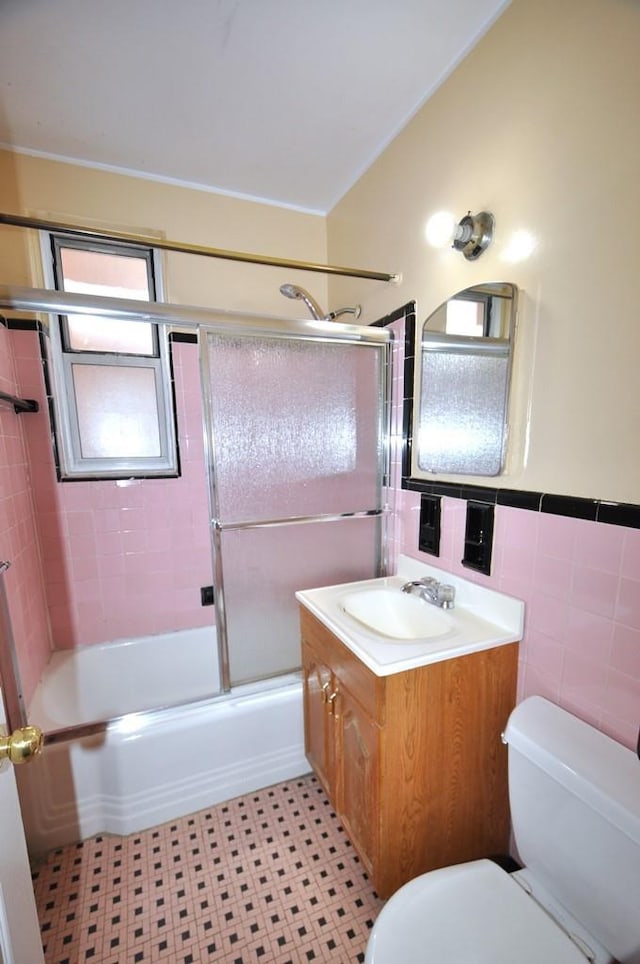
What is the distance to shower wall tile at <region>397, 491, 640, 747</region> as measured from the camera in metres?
0.89

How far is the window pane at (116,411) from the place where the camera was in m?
1.92

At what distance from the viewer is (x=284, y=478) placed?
1.66 m

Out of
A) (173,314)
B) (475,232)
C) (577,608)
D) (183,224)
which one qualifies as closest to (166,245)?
(173,314)

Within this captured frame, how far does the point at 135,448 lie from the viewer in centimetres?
202

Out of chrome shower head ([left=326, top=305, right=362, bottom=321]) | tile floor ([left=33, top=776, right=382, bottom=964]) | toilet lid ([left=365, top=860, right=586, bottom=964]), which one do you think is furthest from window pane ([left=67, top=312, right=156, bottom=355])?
toilet lid ([left=365, top=860, right=586, bottom=964])

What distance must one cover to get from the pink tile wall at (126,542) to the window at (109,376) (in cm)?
7

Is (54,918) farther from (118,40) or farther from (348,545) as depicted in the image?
(118,40)

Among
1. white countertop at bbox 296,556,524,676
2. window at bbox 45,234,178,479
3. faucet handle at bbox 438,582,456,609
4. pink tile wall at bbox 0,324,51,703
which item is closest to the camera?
white countertop at bbox 296,556,524,676

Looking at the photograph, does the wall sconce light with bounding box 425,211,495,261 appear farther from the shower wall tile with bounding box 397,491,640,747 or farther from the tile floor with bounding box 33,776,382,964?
the tile floor with bounding box 33,776,382,964

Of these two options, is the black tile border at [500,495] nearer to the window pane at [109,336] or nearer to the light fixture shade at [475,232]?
the light fixture shade at [475,232]

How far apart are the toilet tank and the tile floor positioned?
0.68m

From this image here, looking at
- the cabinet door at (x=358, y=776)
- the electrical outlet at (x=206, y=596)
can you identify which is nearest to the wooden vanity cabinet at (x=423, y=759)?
the cabinet door at (x=358, y=776)

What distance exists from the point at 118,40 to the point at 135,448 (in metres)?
1.49

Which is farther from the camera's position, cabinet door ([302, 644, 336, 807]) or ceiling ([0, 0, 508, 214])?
cabinet door ([302, 644, 336, 807])
